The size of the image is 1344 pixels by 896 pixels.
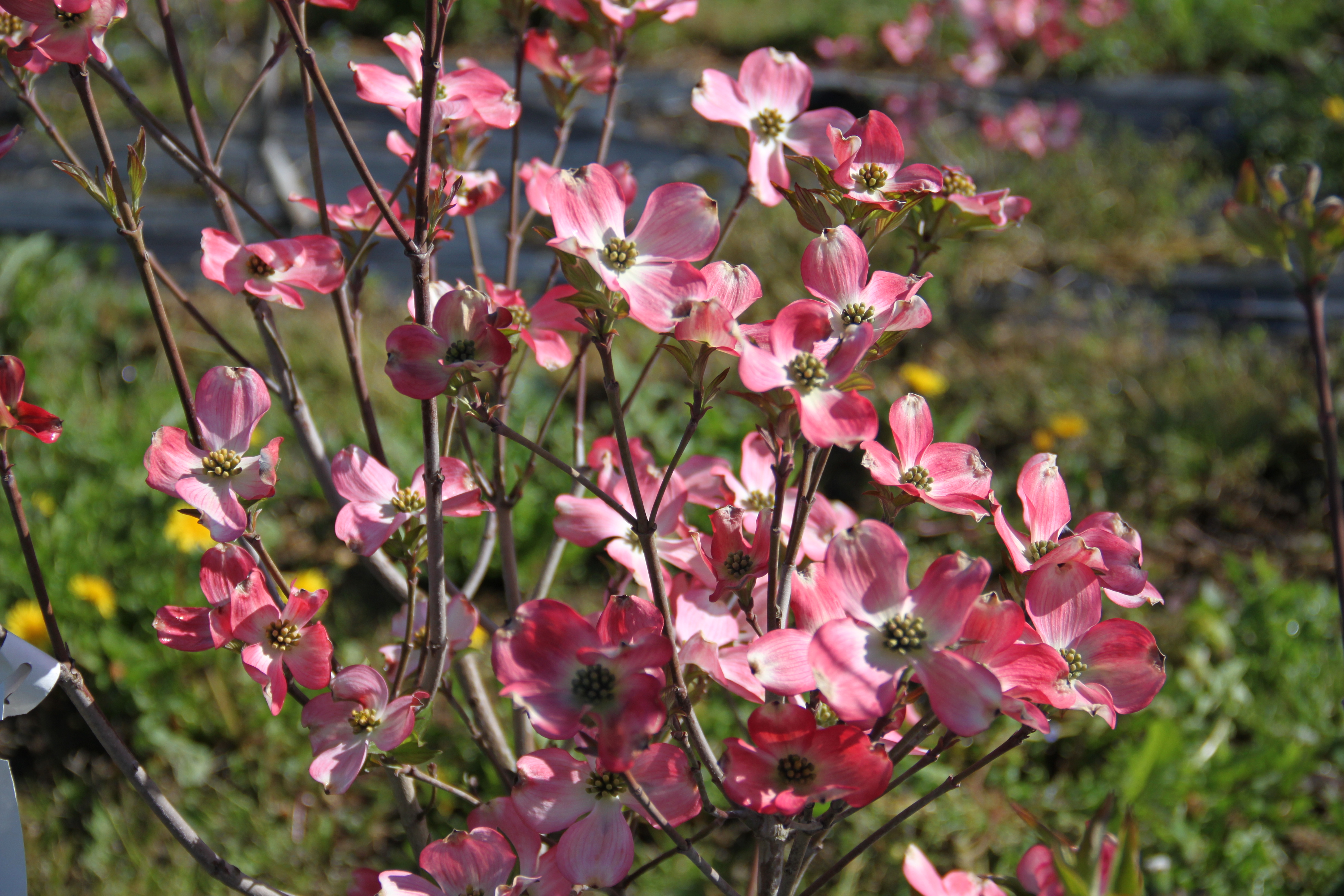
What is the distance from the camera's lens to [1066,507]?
0.61 meters

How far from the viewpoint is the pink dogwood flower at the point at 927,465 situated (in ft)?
1.84

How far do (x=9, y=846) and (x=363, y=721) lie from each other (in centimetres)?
25

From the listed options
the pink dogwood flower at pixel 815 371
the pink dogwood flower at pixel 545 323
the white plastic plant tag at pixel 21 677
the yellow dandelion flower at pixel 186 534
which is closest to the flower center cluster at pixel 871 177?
the pink dogwood flower at pixel 815 371

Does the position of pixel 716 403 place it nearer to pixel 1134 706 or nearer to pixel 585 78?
pixel 585 78

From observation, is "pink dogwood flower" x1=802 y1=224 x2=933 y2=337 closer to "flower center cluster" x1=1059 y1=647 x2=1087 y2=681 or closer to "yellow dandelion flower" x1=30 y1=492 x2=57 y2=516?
"flower center cluster" x1=1059 y1=647 x2=1087 y2=681

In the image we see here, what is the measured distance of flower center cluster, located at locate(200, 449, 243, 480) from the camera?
59cm

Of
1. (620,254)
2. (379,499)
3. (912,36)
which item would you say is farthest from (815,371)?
(912,36)

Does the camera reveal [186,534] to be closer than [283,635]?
No

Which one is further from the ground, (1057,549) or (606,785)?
(1057,549)

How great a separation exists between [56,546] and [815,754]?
5.69ft

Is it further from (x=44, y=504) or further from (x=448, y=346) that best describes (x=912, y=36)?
(x=448, y=346)

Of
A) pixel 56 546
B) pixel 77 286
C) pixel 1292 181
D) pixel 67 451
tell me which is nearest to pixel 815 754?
pixel 56 546

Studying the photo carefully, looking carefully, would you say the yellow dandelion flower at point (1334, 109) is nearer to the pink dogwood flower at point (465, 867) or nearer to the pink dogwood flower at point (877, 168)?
the pink dogwood flower at point (877, 168)

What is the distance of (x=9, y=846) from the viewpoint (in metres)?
0.60
